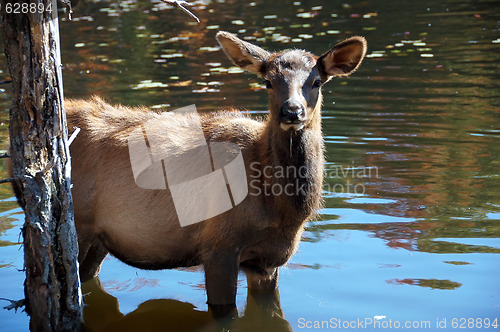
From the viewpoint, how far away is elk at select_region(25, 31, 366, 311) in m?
5.32

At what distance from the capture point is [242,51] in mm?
5738

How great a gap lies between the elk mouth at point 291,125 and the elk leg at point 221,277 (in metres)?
1.07

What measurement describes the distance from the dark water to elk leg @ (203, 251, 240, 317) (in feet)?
1.19

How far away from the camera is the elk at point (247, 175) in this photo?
A: 5.32 m

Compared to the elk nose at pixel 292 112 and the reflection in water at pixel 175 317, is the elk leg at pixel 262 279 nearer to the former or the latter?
the reflection in water at pixel 175 317

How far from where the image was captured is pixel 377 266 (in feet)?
21.1

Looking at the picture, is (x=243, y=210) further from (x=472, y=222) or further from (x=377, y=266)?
(x=472, y=222)

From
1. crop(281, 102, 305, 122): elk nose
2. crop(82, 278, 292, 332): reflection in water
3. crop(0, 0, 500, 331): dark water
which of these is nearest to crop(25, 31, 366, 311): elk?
crop(281, 102, 305, 122): elk nose

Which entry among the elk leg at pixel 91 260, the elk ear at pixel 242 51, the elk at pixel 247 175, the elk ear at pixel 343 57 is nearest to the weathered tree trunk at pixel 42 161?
the elk at pixel 247 175

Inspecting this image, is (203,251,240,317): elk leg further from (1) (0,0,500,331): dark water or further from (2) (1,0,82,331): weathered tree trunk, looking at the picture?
(2) (1,0,82,331): weathered tree trunk

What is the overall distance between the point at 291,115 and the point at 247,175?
0.71 meters

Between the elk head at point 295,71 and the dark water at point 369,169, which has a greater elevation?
the elk head at point 295,71

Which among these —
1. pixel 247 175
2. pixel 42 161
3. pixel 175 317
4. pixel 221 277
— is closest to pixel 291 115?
pixel 247 175

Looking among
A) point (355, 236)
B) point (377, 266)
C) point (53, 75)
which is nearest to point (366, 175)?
point (355, 236)
